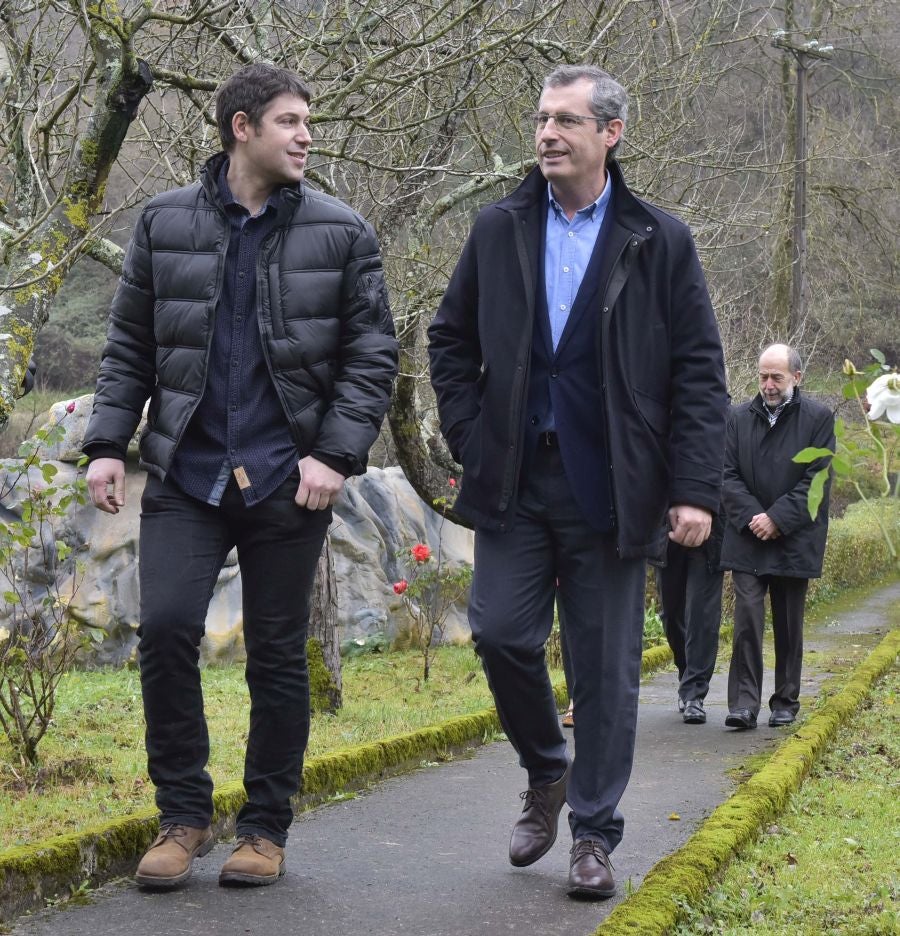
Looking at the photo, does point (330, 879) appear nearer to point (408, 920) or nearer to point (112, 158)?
point (408, 920)

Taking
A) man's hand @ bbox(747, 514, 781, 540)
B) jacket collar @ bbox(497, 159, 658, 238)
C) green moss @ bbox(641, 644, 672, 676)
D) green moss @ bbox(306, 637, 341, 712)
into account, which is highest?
jacket collar @ bbox(497, 159, 658, 238)

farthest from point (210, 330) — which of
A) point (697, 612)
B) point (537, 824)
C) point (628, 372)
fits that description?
point (697, 612)

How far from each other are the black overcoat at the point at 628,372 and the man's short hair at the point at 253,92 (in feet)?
2.32

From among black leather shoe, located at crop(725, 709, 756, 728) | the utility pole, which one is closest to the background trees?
the utility pole

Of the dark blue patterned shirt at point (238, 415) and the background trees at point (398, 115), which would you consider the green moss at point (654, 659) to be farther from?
the dark blue patterned shirt at point (238, 415)

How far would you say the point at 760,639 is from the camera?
8117 mm

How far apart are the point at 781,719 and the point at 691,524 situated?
4541 millimetres

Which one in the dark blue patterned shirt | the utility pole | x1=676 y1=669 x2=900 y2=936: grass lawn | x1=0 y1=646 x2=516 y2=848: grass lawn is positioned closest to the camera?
x1=676 y1=669 x2=900 y2=936: grass lawn

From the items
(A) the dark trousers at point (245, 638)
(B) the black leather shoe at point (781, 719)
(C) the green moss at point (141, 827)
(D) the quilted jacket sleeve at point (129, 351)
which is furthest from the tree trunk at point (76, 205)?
(B) the black leather shoe at point (781, 719)

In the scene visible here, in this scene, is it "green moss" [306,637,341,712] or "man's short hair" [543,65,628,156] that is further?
"green moss" [306,637,341,712]

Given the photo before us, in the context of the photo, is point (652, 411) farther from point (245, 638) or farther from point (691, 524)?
point (245, 638)

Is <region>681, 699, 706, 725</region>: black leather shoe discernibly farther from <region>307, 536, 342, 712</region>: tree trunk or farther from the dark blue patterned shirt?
the dark blue patterned shirt

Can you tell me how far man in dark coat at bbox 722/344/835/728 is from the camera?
8.09 m

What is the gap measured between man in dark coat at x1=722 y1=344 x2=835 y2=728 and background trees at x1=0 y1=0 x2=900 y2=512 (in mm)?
2207
